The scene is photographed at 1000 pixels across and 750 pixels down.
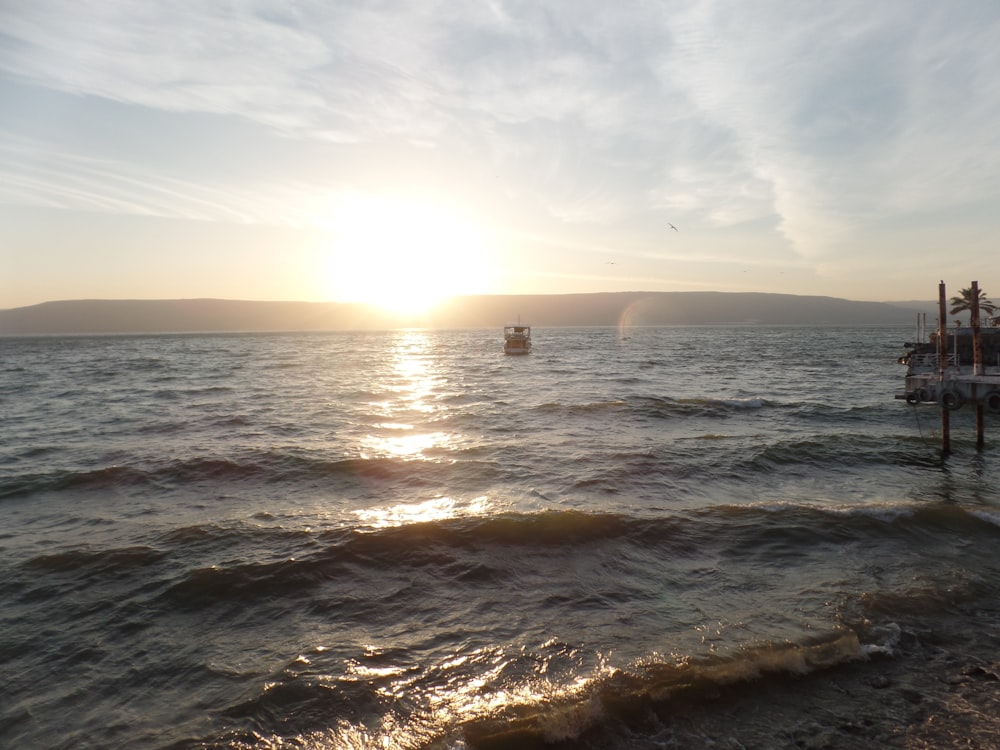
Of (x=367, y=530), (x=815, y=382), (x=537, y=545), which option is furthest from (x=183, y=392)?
(x=815, y=382)

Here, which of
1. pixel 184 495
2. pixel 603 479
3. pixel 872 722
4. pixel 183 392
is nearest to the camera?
pixel 872 722

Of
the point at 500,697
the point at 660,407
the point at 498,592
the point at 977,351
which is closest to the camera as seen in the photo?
the point at 500,697

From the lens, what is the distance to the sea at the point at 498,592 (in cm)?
785

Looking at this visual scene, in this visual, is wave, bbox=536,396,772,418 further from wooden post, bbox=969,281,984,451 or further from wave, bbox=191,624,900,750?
wave, bbox=191,624,900,750

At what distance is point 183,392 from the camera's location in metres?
47.5

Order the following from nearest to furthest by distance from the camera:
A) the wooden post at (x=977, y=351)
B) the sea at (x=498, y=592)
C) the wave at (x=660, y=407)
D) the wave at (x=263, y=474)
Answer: the sea at (x=498, y=592) < the wave at (x=263, y=474) < the wooden post at (x=977, y=351) < the wave at (x=660, y=407)

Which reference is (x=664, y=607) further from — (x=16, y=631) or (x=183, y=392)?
(x=183, y=392)

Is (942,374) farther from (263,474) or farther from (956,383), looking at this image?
(263,474)

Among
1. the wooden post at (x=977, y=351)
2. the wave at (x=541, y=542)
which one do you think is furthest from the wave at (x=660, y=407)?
the wave at (x=541, y=542)

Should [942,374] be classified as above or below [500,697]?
above

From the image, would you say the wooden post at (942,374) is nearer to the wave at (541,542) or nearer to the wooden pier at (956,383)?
the wooden pier at (956,383)

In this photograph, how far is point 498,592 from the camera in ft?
38.8

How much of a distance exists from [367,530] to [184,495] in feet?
23.9

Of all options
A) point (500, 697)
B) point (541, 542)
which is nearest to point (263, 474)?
point (541, 542)
